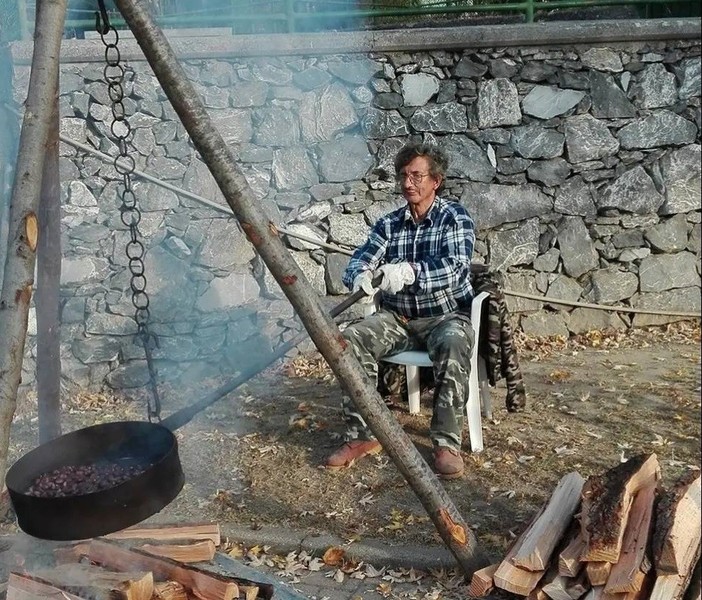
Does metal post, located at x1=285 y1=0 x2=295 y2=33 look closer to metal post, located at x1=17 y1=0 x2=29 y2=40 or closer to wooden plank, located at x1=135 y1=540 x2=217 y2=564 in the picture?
metal post, located at x1=17 y1=0 x2=29 y2=40

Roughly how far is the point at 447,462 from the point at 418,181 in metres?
1.52

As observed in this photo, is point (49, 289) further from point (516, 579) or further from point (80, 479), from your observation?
point (516, 579)

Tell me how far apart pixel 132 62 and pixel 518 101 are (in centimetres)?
280

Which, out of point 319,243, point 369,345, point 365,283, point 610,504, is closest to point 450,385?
point 369,345

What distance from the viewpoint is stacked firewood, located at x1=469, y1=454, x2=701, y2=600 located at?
2.63m

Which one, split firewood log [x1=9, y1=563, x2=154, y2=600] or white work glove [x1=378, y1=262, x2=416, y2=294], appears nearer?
split firewood log [x1=9, y1=563, x2=154, y2=600]

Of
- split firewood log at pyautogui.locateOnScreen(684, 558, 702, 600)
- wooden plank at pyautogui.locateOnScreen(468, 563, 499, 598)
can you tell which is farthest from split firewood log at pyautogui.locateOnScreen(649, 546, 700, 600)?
split firewood log at pyautogui.locateOnScreen(684, 558, 702, 600)

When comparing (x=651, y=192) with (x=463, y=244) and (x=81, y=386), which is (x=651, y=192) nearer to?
(x=463, y=244)

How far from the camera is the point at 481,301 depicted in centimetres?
438

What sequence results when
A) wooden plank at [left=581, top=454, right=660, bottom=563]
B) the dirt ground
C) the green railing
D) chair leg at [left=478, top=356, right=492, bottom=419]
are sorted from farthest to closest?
1. the green railing
2. chair leg at [left=478, top=356, right=492, bottom=419]
3. the dirt ground
4. wooden plank at [left=581, top=454, right=660, bottom=563]

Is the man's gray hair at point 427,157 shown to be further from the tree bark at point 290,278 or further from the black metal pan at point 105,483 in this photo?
the black metal pan at point 105,483

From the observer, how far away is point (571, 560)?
9.15 feet

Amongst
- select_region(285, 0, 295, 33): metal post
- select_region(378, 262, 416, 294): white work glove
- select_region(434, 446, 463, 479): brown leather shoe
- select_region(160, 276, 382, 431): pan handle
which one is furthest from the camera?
select_region(285, 0, 295, 33): metal post

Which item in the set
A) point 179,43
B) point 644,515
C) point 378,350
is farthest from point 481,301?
point 179,43
